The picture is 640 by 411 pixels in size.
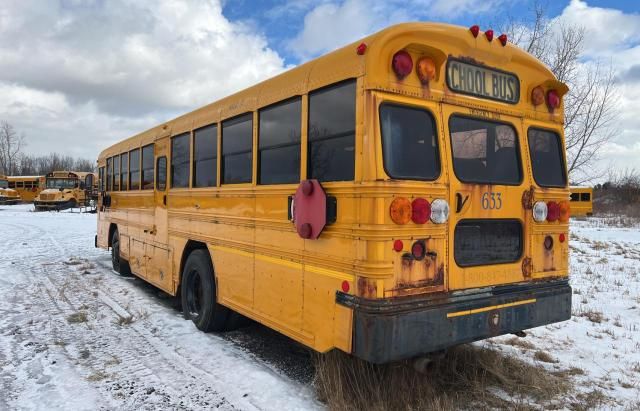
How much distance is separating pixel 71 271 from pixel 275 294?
22.9 feet

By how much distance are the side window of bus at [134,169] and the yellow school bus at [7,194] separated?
123 feet

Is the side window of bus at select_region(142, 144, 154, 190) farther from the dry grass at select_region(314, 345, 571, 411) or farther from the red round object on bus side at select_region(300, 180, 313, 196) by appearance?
the dry grass at select_region(314, 345, 571, 411)

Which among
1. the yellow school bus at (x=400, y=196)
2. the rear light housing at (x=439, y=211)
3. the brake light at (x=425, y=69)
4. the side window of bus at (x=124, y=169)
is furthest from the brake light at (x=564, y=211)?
the side window of bus at (x=124, y=169)

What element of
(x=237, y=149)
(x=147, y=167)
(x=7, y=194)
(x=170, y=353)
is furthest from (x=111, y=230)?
(x=7, y=194)

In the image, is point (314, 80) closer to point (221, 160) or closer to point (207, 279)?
point (221, 160)

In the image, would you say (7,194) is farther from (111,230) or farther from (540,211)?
(540,211)

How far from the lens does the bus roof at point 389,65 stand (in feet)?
10.3

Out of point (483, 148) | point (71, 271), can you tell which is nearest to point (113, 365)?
point (483, 148)

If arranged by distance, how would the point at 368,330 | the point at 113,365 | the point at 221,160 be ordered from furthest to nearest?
the point at 221,160 → the point at 113,365 → the point at 368,330

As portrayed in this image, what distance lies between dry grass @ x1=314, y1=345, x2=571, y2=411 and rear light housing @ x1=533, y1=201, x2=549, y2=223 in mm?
1264

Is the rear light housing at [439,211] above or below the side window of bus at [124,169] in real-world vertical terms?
below

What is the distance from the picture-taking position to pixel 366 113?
308cm

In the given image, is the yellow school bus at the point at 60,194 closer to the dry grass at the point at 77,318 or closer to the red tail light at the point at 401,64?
the dry grass at the point at 77,318

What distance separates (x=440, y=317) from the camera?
323 centimetres
